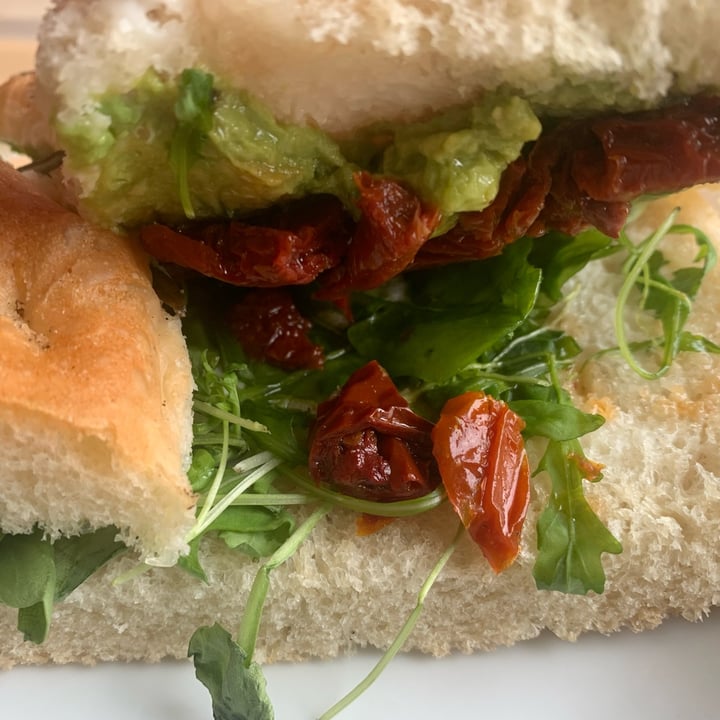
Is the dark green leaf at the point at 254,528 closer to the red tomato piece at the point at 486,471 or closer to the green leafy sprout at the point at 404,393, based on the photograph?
the green leafy sprout at the point at 404,393

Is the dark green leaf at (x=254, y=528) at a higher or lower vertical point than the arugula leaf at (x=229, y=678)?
higher

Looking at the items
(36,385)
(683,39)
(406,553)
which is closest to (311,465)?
(406,553)

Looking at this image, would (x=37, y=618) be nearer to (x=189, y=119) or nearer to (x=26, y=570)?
(x=26, y=570)

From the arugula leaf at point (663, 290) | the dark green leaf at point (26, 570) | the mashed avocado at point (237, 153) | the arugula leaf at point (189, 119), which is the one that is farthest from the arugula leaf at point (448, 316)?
the dark green leaf at point (26, 570)

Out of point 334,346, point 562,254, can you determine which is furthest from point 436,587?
point 562,254

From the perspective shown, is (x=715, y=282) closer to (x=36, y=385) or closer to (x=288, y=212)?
(x=288, y=212)

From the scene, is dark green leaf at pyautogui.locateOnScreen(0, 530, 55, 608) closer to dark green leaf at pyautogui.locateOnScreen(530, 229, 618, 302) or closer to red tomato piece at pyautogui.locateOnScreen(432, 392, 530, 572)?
red tomato piece at pyautogui.locateOnScreen(432, 392, 530, 572)

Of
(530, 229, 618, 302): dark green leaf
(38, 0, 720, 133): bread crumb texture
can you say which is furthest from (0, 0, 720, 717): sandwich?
(530, 229, 618, 302): dark green leaf
